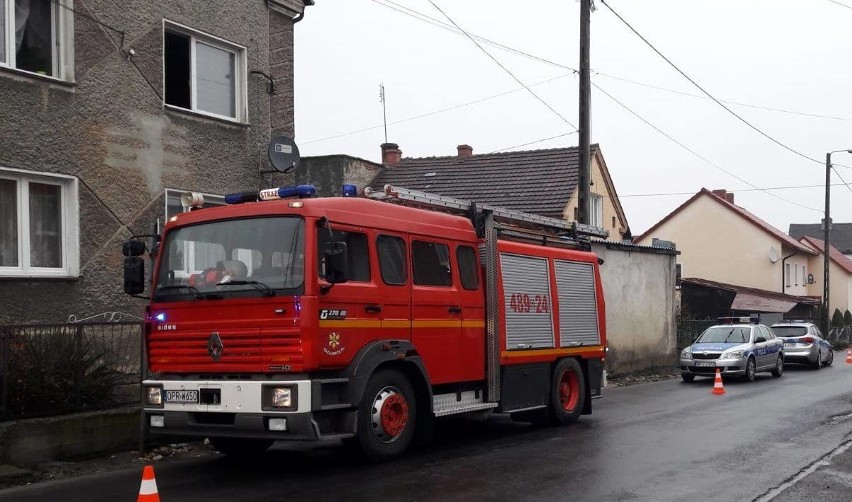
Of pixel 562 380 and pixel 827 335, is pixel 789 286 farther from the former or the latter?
pixel 562 380

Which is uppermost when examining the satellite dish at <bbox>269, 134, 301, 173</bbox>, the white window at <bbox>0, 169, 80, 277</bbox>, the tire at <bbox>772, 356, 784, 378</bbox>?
the satellite dish at <bbox>269, 134, 301, 173</bbox>

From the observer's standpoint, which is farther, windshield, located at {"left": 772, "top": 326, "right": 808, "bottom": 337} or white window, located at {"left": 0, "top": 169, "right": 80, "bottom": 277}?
windshield, located at {"left": 772, "top": 326, "right": 808, "bottom": 337}

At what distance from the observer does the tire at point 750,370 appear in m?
22.6

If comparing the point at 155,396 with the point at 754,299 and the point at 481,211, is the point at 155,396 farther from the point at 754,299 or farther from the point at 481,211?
the point at 754,299

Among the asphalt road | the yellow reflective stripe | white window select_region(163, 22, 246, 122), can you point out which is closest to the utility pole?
the yellow reflective stripe

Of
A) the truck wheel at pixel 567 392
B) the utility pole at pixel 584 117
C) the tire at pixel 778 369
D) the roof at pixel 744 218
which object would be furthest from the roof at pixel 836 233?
the truck wheel at pixel 567 392

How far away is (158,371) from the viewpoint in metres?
9.56

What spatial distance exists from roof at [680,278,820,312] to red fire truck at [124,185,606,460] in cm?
3111

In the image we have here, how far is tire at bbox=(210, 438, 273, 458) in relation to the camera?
34.1 ft

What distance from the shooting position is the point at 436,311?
1054 cm

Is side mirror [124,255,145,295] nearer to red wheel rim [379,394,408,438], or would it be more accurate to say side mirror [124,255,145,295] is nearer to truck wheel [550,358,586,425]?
red wheel rim [379,394,408,438]

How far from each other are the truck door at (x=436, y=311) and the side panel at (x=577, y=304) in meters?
2.87

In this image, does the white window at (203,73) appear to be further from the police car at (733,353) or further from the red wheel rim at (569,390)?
the police car at (733,353)

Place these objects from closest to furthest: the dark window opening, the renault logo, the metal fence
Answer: the renault logo → the metal fence → the dark window opening
